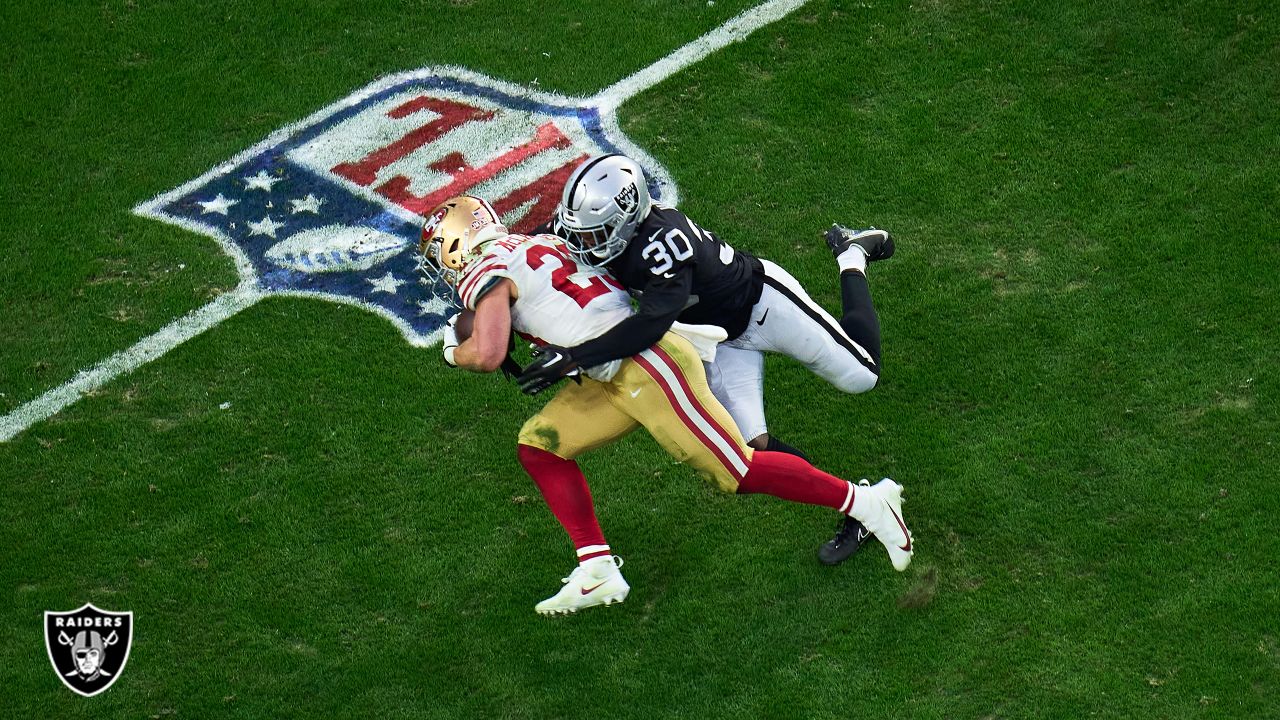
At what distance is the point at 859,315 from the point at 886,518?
37.1 inches

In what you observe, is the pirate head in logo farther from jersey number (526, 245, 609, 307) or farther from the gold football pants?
jersey number (526, 245, 609, 307)

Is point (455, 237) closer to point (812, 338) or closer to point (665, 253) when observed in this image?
point (665, 253)

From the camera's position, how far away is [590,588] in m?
6.01

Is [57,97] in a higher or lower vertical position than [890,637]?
higher

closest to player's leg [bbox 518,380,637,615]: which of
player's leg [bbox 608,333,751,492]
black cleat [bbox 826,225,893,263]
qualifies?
player's leg [bbox 608,333,751,492]

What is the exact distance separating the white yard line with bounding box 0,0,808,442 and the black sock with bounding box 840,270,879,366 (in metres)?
1.98

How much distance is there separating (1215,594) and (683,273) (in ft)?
7.96

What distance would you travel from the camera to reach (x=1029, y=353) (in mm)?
7090

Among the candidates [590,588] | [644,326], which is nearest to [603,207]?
[644,326]

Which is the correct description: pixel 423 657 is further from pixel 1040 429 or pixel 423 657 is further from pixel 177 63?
pixel 177 63

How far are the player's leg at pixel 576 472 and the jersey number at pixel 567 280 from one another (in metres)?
0.37

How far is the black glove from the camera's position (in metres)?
5.46

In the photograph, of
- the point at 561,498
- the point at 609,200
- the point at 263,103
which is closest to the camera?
the point at 609,200

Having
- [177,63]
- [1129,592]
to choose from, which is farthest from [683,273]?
[177,63]
